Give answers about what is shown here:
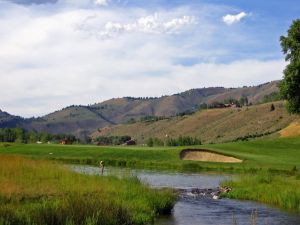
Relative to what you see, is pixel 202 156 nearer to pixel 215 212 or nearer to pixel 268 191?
pixel 268 191

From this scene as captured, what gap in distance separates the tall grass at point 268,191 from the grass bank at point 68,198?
7.03 meters

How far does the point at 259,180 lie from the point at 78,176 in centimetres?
1593

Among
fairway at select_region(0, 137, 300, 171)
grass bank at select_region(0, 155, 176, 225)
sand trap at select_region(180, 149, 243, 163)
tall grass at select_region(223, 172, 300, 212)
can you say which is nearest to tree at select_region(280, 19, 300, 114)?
fairway at select_region(0, 137, 300, 171)

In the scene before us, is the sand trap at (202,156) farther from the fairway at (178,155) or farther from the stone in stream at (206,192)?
the stone in stream at (206,192)

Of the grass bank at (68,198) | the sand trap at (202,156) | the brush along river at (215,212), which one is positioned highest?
the sand trap at (202,156)

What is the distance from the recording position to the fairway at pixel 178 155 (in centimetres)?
6512

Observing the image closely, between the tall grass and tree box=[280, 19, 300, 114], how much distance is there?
20.0 metres

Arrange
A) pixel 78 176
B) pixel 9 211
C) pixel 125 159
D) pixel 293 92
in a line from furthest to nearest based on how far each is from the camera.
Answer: pixel 125 159 < pixel 293 92 < pixel 78 176 < pixel 9 211

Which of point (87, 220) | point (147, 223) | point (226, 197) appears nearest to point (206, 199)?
point (226, 197)

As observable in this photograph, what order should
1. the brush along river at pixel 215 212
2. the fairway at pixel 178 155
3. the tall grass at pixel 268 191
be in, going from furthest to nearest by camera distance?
the fairway at pixel 178 155 → the tall grass at pixel 268 191 → the brush along river at pixel 215 212

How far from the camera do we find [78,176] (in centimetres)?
2981

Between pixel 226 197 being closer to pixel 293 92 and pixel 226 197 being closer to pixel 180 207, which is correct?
pixel 180 207

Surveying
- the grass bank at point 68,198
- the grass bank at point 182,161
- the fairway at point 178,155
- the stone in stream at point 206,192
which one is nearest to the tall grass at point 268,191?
the stone in stream at point 206,192

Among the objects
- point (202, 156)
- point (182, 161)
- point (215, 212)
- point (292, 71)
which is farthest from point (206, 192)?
point (202, 156)
